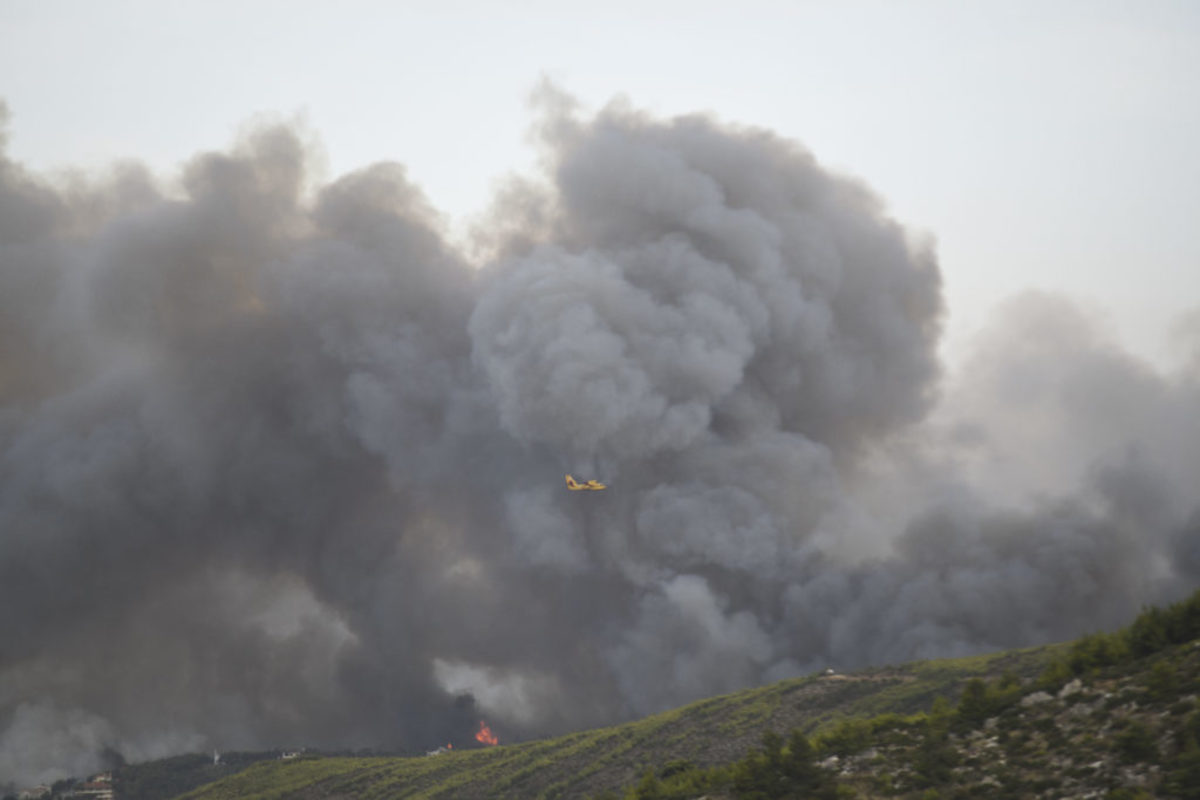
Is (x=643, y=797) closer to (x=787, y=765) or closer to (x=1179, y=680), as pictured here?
(x=787, y=765)

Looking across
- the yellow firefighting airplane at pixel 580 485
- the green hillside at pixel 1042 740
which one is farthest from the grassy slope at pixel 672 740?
the yellow firefighting airplane at pixel 580 485

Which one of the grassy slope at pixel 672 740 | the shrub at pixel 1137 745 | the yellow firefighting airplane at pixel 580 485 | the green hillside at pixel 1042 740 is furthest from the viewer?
the yellow firefighting airplane at pixel 580 485

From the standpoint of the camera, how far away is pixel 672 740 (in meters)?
68.5

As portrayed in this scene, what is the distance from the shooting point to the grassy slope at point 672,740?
60125mm

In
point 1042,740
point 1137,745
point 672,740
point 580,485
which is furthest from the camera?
point 580,485

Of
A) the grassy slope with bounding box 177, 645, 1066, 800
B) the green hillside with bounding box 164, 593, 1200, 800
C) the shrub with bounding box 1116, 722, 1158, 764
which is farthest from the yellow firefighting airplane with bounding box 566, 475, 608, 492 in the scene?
the shrub with bounding box 1116, 722, 1158, 764

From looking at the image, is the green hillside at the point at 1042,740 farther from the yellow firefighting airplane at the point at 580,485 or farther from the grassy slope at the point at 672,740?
the yellow firefighting airplane at the point at 580,485

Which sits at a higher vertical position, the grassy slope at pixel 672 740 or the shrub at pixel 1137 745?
the grassy slope at pixel 672 740

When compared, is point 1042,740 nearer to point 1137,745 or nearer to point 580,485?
point 1137,745

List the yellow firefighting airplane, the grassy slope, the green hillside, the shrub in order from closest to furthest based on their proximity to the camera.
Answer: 1. the shrub
2. the green hillside
3. the grassy slope
4. the yellow firefighting airplane

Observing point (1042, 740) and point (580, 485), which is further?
point (580, 485)

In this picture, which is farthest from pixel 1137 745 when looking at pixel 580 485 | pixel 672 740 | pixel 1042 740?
pixel 580 485

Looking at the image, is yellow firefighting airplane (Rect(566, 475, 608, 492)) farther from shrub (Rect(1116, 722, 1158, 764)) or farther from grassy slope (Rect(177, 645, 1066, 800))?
shrub (Rect(1116, 722, 1158, 764))

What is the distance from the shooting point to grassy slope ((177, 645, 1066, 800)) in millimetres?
60125
